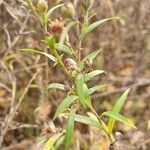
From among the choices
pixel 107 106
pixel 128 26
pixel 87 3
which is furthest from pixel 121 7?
pixel 87 3

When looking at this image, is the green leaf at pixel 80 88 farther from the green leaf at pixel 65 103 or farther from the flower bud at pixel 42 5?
the flower bud at pixel 42 5

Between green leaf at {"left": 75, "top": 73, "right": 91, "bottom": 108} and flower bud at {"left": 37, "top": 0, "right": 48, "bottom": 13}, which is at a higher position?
flower bud at {"left": 37, "top": 0, "right": 48, "bottom": 13}

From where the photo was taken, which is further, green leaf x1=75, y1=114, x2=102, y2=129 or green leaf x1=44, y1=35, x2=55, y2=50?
green leaf x1=75, y1=114, x2=102, y2=129

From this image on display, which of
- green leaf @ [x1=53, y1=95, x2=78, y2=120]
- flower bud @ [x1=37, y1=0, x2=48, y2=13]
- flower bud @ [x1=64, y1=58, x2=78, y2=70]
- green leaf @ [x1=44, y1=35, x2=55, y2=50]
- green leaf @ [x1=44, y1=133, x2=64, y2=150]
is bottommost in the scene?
green leaf @ [x1=44, y1=133, x2=64, y2=150]

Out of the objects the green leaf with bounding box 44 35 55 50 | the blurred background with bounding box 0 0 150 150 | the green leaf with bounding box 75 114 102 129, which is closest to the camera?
the green leaf with bounding box 44 35 55 50

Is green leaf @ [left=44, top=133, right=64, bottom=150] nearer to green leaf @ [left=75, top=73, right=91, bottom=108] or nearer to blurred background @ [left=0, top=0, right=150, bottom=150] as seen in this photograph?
green leaf @ [left=75, top=73, right=91, bottom=108]

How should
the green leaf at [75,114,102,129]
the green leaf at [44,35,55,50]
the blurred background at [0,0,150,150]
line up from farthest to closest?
the blurred background at [0,0,150,150]
the green leaf at [75,114,102,129]
the green leaf at [44,35,55,50]

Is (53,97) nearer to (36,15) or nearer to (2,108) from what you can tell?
(2,108)

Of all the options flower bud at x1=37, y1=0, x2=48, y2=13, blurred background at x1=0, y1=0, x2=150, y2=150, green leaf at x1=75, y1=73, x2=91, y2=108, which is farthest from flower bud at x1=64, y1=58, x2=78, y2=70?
blurred background at x1=0, y1=0, x2=150, y2=150

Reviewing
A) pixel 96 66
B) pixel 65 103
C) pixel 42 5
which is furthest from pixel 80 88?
pixel 96 66
